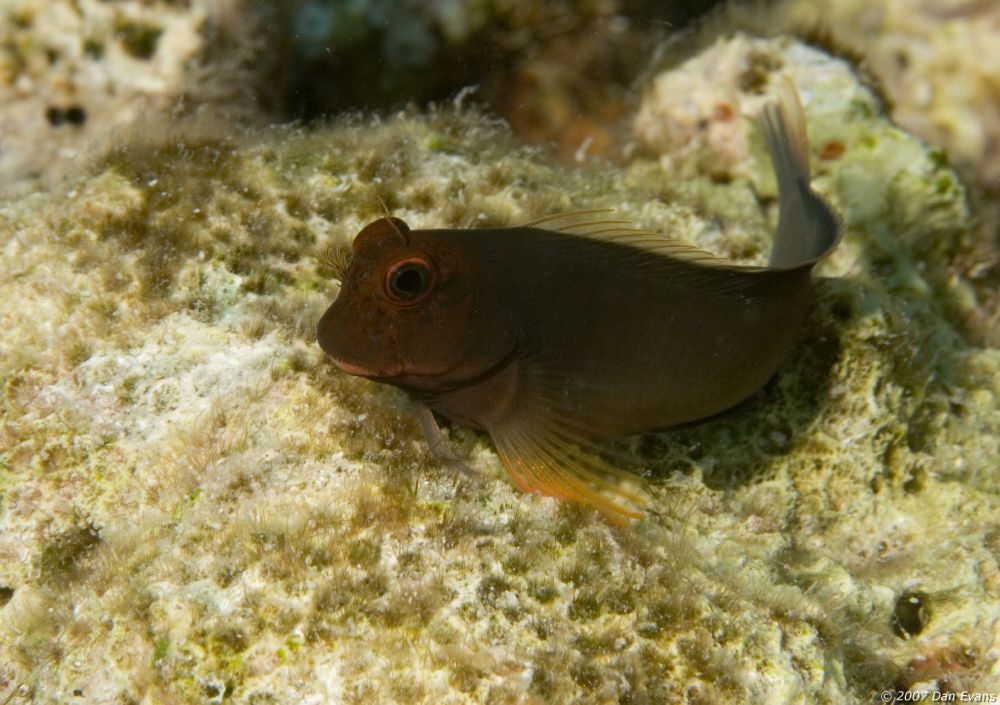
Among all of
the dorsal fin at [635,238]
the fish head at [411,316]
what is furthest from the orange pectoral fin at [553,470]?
the dorsal fin at [635,238]

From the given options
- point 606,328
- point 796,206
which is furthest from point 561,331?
point 796,206

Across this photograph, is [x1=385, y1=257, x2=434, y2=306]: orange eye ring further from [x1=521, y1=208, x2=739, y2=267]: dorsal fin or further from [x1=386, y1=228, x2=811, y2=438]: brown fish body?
[x1=521, y1=208, x2=739, y2=267]: dorsal fin

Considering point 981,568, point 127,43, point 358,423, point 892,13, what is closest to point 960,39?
point 892,13

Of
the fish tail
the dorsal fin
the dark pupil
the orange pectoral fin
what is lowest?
the orange pectoral fin

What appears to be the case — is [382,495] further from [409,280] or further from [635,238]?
[635,238]

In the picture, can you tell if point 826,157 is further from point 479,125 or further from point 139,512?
point 139,512

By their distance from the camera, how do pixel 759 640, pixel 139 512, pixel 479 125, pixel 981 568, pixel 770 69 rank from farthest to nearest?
pixel 770 69, pixel 479 125, pixel 981 568, pixel 139 512, pixel 759 640

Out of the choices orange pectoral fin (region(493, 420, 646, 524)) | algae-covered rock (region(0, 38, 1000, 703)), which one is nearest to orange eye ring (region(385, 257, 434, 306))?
algae-covered rock (region(0, 38, 1000, 703))
